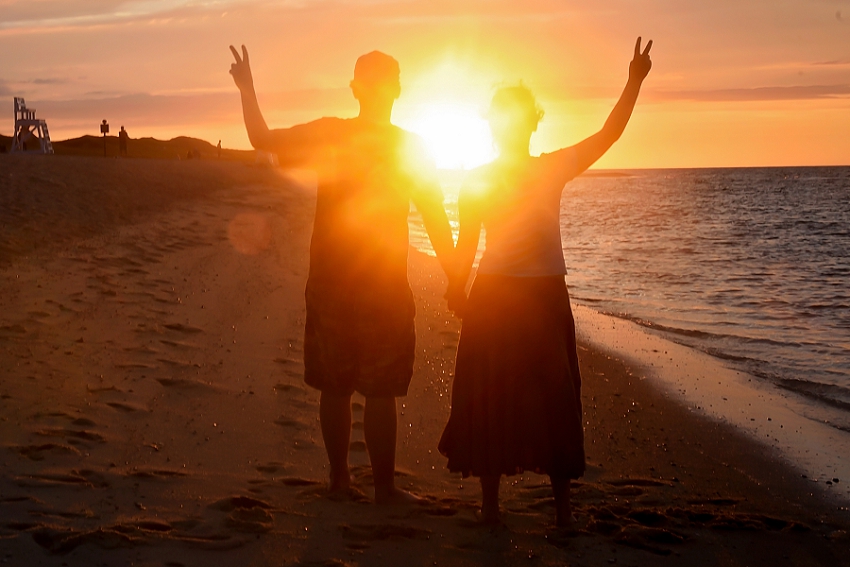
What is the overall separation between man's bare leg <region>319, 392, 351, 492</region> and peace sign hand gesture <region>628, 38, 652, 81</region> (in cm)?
207

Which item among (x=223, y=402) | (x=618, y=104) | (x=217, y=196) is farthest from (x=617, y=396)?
(x=217, y=196)

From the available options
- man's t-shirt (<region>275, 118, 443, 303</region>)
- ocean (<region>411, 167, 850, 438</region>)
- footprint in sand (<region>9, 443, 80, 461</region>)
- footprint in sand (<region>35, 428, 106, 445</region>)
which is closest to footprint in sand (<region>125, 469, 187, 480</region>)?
footprint in sand (<region>9, 443, 80, 461</region>)

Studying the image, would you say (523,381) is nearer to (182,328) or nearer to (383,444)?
(383,444)

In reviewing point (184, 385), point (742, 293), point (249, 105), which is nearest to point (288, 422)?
point (184, 385)

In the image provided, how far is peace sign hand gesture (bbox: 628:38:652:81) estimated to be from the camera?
394cm

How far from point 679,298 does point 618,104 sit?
11.1m

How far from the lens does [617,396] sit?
7.06 m

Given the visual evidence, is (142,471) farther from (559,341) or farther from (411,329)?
(559,341)

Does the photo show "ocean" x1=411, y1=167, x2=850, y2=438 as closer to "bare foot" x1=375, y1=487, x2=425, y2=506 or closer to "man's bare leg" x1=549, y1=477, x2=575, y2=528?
"man's bare leg" x1=549, y1=477, x2=575, y2=528

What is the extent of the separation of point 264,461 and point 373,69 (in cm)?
228

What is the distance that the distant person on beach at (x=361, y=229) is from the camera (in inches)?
157

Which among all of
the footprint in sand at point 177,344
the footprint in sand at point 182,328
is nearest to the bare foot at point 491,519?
the footprint in sand at point 177,344

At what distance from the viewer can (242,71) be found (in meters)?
3.99

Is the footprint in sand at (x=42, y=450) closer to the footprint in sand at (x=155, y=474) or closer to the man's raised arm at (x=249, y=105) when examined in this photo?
the footprint in sand at (x=155, y=474)
